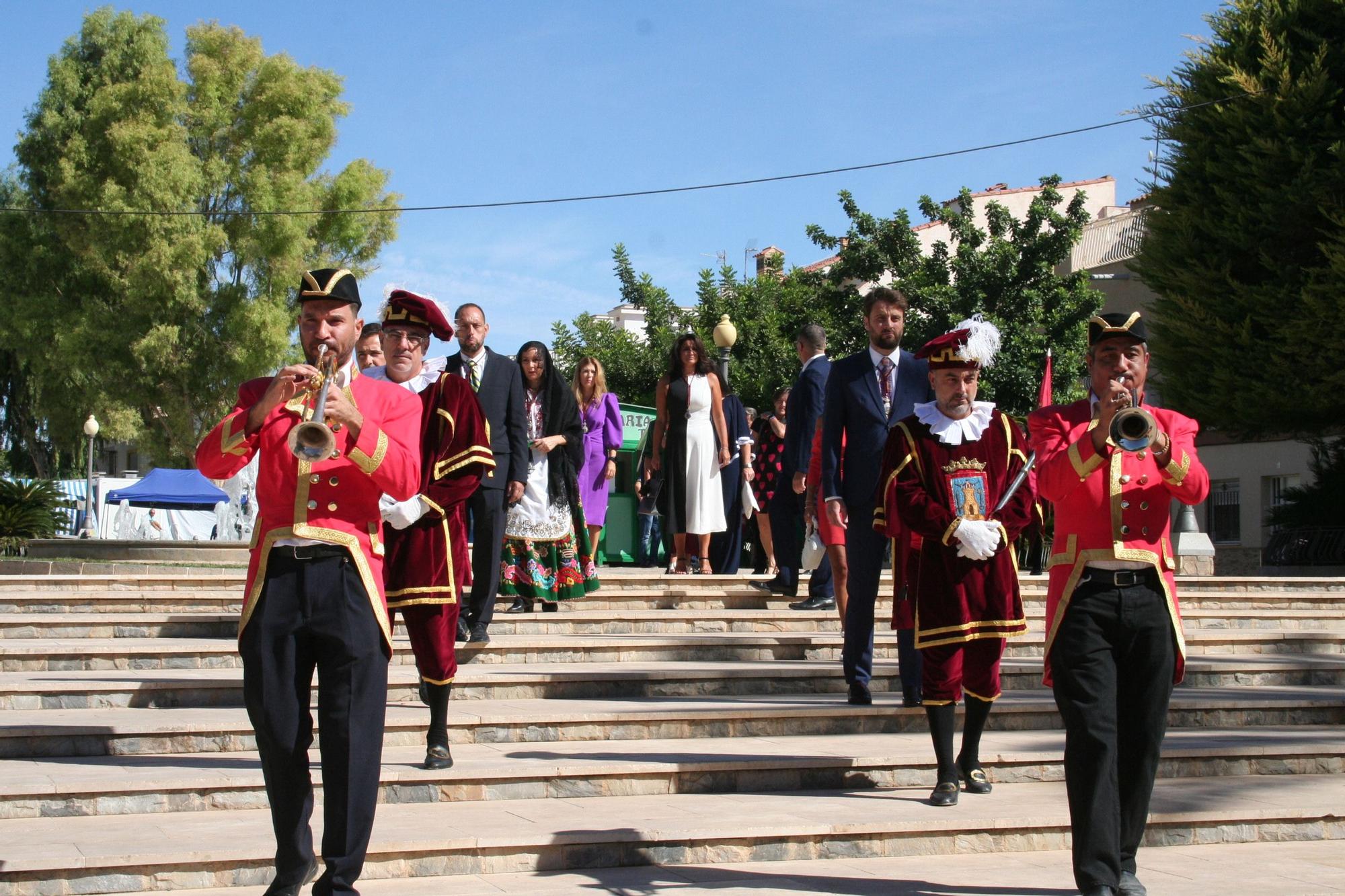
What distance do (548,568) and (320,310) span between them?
240 inches

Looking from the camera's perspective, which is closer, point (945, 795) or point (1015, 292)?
point (945, 795)

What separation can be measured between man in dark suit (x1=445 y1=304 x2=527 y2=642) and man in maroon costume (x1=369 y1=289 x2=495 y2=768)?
163cm

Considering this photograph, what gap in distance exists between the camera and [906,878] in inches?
210

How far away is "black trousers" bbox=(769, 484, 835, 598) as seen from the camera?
11.3 m

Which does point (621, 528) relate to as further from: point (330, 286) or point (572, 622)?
point (330, 286)

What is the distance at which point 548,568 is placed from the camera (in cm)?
1039

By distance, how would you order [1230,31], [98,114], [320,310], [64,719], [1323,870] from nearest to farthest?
[320,310]
[1323,870]
[64,719]
[1230,31]
[98,114]

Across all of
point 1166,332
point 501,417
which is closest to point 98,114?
point 1166,332

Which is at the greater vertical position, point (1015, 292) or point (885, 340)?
point (1015, 292)

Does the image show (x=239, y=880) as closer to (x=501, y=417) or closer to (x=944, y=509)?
(x=944, y=509)

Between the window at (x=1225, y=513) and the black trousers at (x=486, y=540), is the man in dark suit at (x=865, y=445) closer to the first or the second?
the black trousers at (x=486, y=540)

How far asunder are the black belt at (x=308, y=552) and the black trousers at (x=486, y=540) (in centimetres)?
408

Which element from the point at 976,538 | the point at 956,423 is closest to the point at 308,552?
the point at 976,538

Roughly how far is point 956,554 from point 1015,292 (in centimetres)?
2428
